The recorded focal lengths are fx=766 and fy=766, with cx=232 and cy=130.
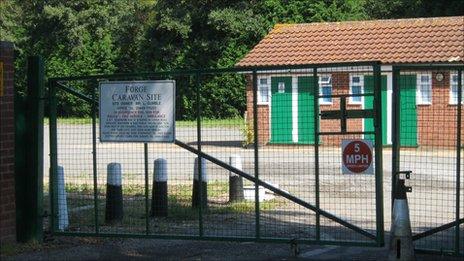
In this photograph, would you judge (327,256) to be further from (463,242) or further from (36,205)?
(36,205)

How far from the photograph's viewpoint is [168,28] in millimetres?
43906

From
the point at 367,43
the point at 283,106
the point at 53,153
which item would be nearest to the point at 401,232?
the point at 283,106

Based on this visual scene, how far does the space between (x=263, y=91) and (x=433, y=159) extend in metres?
4.79

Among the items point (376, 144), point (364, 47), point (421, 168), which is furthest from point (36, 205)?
point (364, 47)

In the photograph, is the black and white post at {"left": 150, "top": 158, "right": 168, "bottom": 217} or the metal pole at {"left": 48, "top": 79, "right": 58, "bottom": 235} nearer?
the metal pole at {"left": 48, "top": 79, "right": 58, "bottom": 235}

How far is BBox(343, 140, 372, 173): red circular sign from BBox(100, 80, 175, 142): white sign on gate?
6.65 ft

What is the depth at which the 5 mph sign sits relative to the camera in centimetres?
834

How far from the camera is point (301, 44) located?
27547 mm

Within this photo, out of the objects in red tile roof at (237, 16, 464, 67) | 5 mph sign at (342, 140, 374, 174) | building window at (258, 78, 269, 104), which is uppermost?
red tile roof at (237, 16, 464, 67)

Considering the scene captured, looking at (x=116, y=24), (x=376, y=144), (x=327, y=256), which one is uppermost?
(x=116, y=24)

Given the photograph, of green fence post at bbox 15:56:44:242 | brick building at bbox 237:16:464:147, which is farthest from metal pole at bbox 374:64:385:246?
brick building at bbox 237:16:464:147

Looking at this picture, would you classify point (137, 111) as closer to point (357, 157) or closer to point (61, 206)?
point (61, 206)

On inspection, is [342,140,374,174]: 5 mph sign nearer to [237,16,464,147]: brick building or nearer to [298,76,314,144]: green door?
[298,76,314,144]: green door

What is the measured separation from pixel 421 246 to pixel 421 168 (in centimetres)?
866
